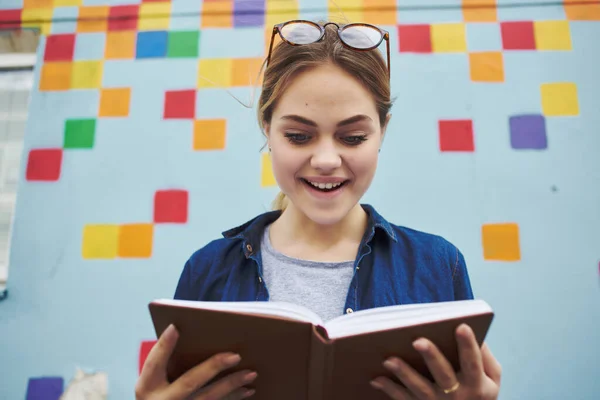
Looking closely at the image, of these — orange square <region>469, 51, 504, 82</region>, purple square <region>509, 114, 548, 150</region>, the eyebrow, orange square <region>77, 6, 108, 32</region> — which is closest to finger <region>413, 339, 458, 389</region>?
the eyebrow

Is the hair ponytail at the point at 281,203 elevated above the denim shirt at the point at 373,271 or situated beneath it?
elevated above

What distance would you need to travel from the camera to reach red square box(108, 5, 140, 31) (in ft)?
5.59

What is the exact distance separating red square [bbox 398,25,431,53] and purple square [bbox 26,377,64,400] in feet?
5.55

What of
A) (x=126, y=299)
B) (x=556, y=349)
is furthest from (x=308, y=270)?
(x=556, y=349)

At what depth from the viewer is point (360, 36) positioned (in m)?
0.93

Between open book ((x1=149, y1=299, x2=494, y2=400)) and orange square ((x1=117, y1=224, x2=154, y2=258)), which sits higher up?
orange square ((x1=117, y1=224, x2=154, y2=258))

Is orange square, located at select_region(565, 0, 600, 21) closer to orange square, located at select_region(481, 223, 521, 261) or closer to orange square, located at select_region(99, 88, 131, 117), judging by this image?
orange square, located at select_region(481, 223, 521, 261)

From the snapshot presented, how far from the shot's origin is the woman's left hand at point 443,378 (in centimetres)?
60

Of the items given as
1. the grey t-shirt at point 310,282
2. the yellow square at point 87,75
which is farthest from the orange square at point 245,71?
the grey t-shirt at point 310,282

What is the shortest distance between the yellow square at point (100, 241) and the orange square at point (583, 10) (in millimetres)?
1833

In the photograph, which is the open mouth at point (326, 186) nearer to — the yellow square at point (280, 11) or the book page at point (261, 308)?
the book page at point (261, 308)

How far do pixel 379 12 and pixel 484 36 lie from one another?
40 cm

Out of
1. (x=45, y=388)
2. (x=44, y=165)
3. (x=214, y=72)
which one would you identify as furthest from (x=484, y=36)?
(x=45, y=388)

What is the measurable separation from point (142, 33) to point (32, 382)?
133 cm
